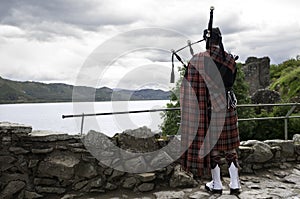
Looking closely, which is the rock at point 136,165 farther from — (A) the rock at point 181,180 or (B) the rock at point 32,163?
(B) the rock at point 32,163

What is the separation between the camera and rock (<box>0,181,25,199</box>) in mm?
3340

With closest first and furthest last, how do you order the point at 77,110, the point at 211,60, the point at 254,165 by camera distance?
the point at 211,60
the point at 77,110
the point at 254,165

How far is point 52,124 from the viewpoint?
3.74m

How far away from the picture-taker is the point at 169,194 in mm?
3598

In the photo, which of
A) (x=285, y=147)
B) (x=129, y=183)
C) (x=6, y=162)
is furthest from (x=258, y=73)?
(x=6, y=162)

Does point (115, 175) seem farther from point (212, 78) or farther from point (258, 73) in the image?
point (258, 73)

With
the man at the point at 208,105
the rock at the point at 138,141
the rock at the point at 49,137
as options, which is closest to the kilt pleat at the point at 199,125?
the man at the point at 208,105

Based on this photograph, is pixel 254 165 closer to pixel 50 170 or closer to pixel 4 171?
pixel 50 170

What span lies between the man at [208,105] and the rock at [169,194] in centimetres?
29

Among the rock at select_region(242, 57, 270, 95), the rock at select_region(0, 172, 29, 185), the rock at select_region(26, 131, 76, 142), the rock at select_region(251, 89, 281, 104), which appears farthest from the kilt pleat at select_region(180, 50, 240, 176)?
the rock at select_region(242, 57, 270, 95)

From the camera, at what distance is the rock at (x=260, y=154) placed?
4359mm

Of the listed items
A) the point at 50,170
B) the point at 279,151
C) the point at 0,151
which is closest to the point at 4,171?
the point at 0,151

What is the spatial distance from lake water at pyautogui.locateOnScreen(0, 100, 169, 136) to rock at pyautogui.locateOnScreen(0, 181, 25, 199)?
62 cm

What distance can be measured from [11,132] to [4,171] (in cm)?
40
